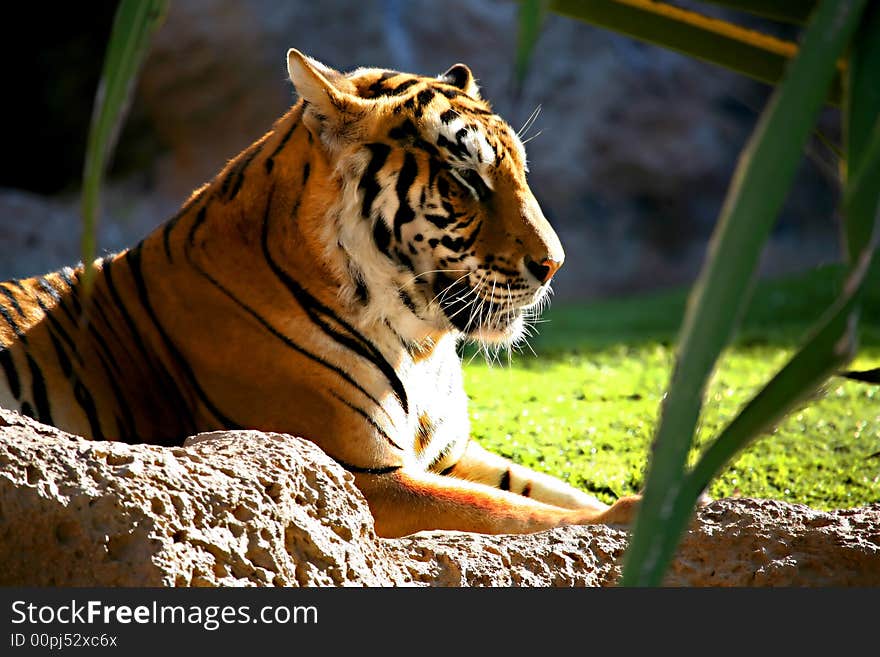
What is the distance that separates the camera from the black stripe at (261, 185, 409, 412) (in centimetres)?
299

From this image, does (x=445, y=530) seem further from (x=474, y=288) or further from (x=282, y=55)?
(x=282, y=55)

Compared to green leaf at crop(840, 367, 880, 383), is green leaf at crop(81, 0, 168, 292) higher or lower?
lower

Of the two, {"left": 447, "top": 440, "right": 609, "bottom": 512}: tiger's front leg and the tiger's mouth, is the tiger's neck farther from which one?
{"left": 447, "top": 440, "right": 609, "bottom": 512}: tiger's front leg

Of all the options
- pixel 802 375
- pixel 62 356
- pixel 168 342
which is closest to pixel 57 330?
pixel 62 356

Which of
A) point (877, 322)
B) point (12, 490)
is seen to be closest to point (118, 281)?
point (12, 490)

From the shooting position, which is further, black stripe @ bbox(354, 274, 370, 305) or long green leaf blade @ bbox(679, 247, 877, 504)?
black stripe @ bbox(354, 274, 370, 305)

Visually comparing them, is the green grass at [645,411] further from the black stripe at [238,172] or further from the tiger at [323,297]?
the black stripe at [238,172]

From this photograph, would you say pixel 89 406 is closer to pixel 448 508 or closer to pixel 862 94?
pixel 448 508

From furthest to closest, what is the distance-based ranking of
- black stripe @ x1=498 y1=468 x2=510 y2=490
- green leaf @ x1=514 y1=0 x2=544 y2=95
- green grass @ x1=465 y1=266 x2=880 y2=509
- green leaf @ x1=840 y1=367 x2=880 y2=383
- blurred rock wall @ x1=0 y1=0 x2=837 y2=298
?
blurred rock wall @ x1=0 y1=0 x2=837 y2=298, green grass @ x1=465 y1=266 x2=880 y2=509, black stripe @ x1=498 y1=468 x2=510 y2=490, green leaf @ x1=840 y1=367 x2=880 y2=383, green leaf @ x1=514 y1=0 x2=544 y2=95

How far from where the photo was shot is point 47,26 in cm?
966

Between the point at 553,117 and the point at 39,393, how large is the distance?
27.0 feet

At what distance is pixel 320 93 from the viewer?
296cm

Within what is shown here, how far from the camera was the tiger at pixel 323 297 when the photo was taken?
114 inches

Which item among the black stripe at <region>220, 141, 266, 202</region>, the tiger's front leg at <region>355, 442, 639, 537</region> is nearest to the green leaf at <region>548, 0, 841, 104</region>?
the tiger's front leg at <region>355, 442, 639, 537</region>
